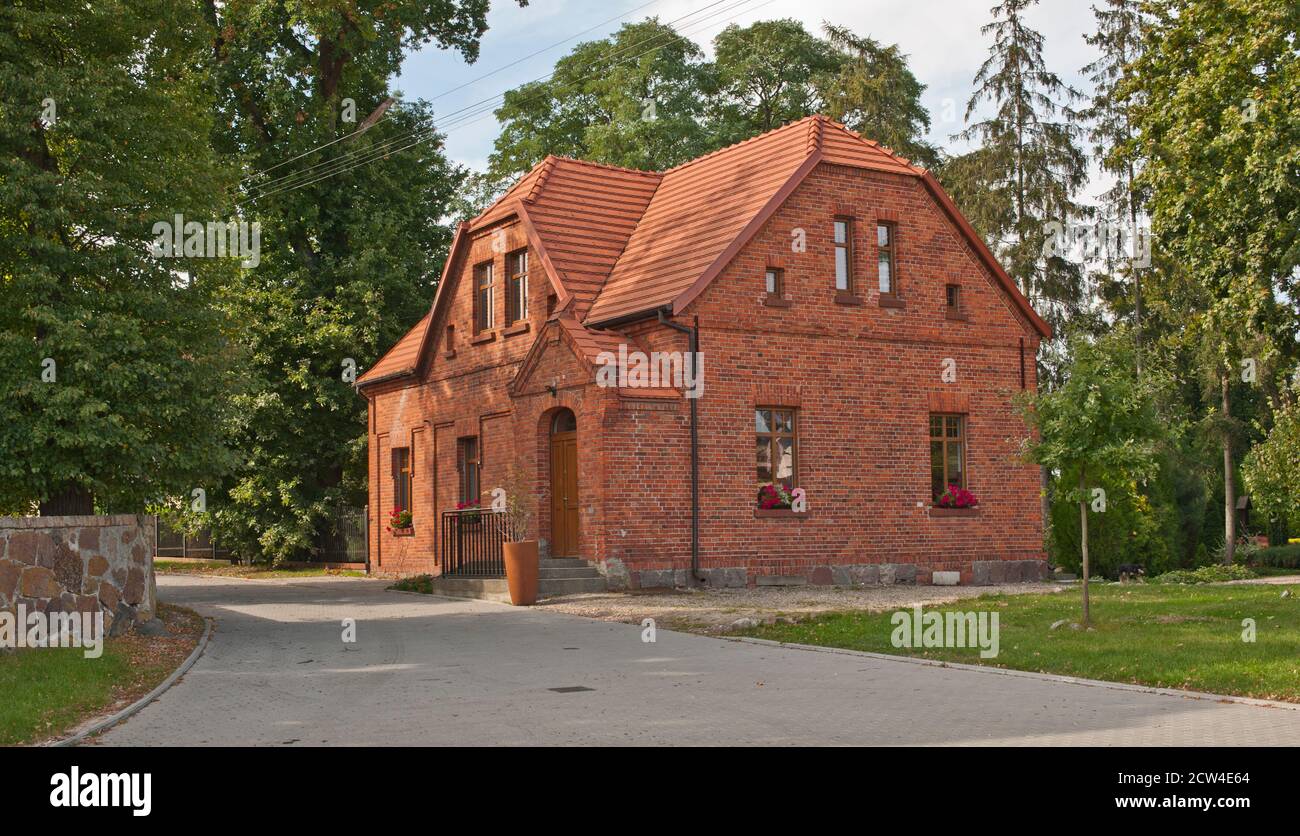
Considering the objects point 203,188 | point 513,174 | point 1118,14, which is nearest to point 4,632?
point 203,188

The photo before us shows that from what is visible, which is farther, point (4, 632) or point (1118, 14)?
point (1118, 14)

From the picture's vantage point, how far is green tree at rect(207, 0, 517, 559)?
3291 cm

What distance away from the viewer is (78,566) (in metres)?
14.5

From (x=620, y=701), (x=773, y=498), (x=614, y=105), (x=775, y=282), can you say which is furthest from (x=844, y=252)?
(x=614, y=105)

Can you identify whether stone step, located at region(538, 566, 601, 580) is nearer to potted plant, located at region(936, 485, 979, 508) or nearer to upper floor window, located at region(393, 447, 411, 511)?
potted plant, located at region(936, 485, 979, 508)

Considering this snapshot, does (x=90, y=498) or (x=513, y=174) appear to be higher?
(x=513, y=174)

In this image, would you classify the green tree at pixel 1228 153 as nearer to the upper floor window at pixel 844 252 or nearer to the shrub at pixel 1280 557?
the upper floor window at pixel 844 252

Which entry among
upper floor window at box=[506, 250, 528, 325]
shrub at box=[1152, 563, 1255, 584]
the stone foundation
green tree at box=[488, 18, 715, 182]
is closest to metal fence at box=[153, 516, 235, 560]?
green tree at box=[488, 18, 715, 182]

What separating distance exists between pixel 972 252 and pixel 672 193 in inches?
249

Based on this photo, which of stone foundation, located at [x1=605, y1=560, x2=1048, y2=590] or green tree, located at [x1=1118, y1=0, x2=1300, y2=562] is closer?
stone foundation, located at [x1=605, y1=560, x2=1048, y2=590]

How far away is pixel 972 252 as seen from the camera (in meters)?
25.8

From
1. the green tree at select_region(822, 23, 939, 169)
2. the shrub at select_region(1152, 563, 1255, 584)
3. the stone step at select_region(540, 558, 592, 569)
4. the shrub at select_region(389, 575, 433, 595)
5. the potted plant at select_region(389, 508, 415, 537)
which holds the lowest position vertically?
the shrub at select_region(1152, 563, 1255, 584)

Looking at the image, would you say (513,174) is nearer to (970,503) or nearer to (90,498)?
(970,503)

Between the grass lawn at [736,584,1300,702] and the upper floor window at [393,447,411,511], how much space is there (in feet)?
52.0
